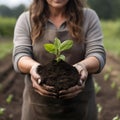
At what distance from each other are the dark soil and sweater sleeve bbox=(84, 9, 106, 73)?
285cm

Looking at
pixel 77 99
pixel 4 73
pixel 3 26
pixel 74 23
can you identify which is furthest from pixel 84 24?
pixel 3 26

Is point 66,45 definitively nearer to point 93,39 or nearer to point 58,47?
point 58,47

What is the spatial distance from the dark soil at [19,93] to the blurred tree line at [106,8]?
132ft

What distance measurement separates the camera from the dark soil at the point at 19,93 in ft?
21.9

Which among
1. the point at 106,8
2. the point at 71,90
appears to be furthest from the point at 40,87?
the point at 106,8

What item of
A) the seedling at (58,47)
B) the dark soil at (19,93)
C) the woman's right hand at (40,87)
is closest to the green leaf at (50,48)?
the seedling at (58,47)

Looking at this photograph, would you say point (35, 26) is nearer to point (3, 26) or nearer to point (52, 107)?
point (52, 107)

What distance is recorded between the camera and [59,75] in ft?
10.9

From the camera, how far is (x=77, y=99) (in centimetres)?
367

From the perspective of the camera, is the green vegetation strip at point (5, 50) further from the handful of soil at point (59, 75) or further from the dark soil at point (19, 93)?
the handful of soil at point (59, 75)

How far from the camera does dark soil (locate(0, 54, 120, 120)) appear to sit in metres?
6.67

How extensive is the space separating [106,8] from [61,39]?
164 feet

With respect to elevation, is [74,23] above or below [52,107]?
above

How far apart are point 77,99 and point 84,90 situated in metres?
0.09
